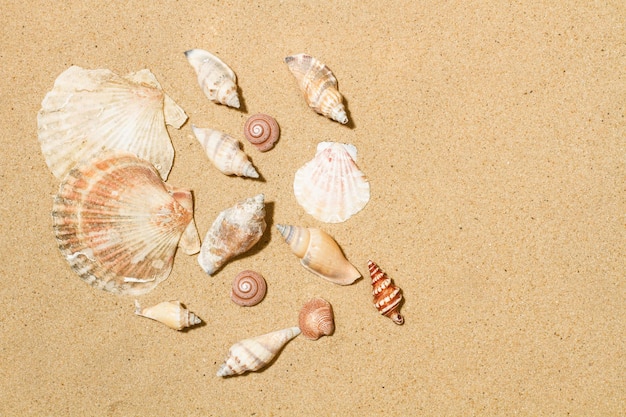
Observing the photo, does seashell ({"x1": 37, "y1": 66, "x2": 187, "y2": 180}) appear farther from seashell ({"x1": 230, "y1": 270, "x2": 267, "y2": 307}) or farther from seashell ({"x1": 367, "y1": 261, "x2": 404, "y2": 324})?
seashell ({"x1": 367, "y1": 261, "x2": 404, "y2": 324})

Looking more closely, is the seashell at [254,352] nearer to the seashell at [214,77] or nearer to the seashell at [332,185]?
the seashell at [332,185]

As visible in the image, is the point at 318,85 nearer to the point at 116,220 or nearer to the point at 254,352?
the point at 116,220

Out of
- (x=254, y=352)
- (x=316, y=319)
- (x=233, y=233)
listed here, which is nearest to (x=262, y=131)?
(x=233, y=233)

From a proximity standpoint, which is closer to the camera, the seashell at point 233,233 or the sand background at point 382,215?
the seashell at point 233,233

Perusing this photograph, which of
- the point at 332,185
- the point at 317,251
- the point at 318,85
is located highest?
the point at 318,85

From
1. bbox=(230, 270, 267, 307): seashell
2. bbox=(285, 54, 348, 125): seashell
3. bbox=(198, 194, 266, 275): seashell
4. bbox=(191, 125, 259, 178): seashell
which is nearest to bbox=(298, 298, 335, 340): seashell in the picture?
bbox=(230, 270, 267, 307): seashell

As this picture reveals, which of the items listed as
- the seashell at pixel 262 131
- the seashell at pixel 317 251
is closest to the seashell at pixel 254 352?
the seashell at pixel 317 251

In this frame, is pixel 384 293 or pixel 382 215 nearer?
pixel 384 293
